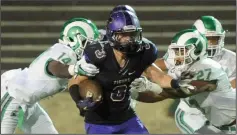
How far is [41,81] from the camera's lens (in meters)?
3.08

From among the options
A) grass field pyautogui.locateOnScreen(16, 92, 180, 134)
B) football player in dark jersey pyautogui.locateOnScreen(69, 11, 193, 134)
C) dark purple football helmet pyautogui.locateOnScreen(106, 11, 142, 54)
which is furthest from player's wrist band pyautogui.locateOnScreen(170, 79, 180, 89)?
grass field pyautogui.locateOnScreen(16, 92, 180, 134)

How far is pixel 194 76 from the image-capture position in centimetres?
300

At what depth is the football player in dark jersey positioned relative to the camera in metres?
2.60

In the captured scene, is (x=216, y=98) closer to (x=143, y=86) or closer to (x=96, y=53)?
(x=143, y=86)

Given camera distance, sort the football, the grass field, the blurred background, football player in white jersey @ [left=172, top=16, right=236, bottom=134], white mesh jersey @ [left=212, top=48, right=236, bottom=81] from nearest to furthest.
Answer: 1. the football
2. football player in white jersey @ [left=172, top=16, right=236, bottom=134]
3. white mesh jersey @ [left=212, top=48, right=236, bottom=81]
4. the grass field
5. the blurred background

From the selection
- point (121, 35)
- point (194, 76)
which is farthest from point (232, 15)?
point (121, 35)

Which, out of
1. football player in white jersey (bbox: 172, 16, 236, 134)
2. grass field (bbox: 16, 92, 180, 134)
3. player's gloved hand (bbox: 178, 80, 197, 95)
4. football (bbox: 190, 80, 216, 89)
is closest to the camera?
player's gloved hand (bbox: 178, 80, 197, 95)

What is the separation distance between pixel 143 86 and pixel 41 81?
48 centimetres

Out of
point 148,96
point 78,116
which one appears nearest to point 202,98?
point 148,96

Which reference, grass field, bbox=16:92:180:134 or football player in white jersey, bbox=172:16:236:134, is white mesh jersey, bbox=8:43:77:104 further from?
grass field, bbox=16:92:180:134

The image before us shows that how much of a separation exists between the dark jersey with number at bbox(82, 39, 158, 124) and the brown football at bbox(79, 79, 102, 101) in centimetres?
4

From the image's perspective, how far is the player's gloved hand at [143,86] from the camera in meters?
2.94

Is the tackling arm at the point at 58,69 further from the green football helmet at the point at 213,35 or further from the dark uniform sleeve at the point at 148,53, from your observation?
the green football helmet at the point at 213,35

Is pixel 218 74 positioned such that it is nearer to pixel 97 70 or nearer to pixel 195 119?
pixel 195 119
